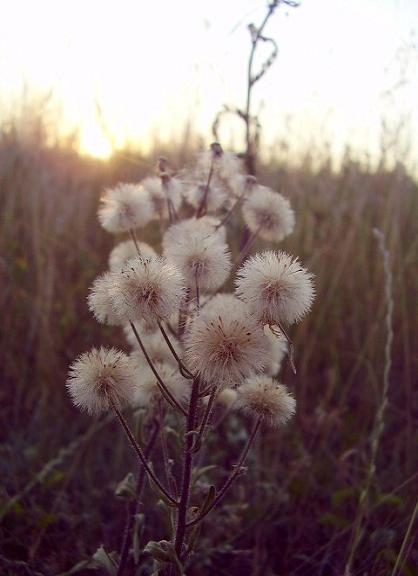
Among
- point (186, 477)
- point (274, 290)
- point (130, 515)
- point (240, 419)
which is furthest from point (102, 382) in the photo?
point (240, 419)

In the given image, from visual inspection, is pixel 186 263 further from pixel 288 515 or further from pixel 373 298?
pixel 373 298

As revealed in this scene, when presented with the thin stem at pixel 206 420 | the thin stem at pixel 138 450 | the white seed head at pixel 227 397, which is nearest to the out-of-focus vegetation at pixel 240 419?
the white seed head at pixel 227 397

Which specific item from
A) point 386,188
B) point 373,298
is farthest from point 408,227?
point 373,298

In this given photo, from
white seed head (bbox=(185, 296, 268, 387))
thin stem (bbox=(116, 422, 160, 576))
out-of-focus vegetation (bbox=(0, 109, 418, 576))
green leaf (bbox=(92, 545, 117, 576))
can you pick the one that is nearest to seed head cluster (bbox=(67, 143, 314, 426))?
white seed head (bbox=(185, 296, 268, 387))

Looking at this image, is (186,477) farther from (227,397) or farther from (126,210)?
(126,210)

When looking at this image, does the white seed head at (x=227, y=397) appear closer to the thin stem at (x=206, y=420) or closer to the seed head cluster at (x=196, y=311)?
the seed head cluster at (x=196, y=311)
